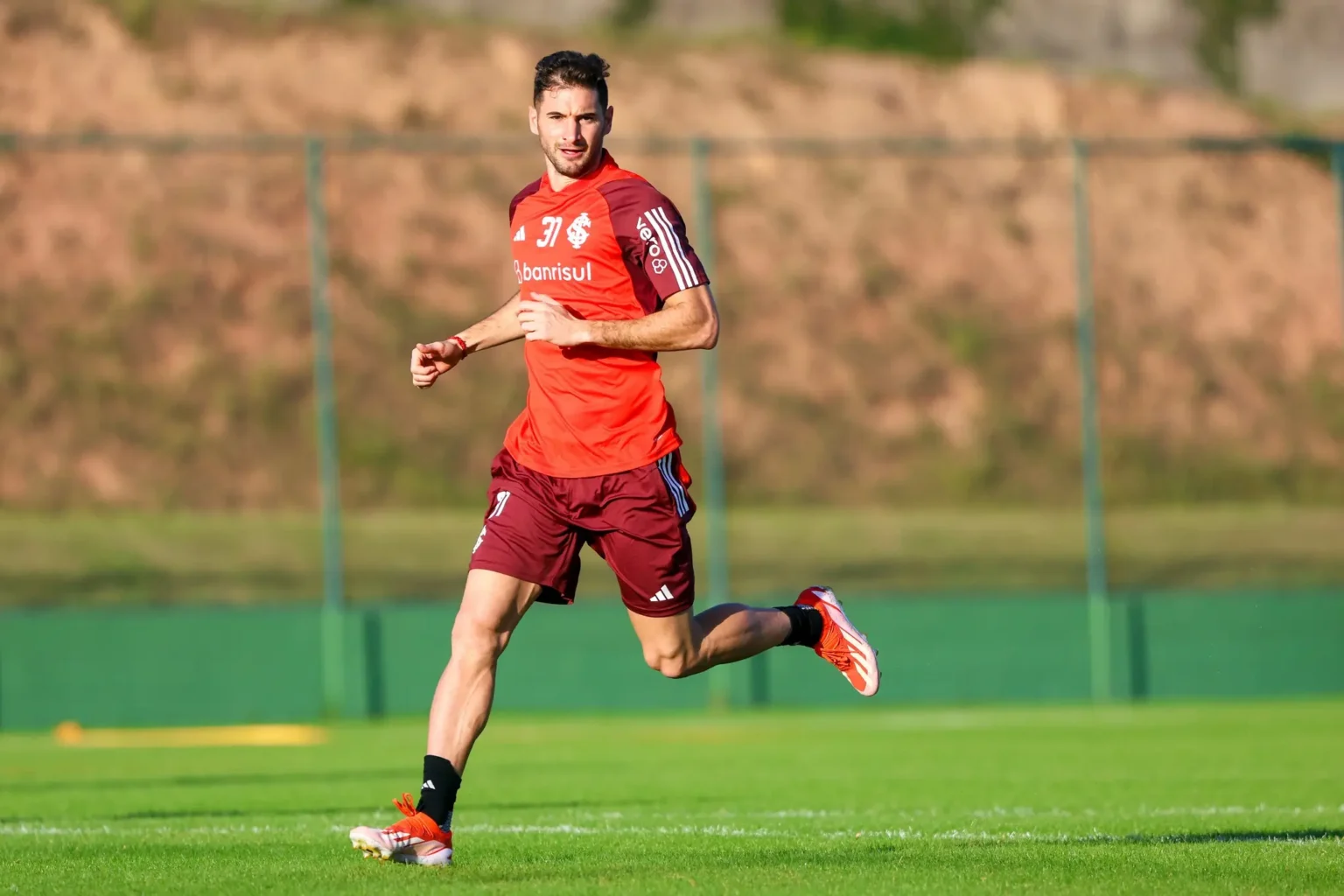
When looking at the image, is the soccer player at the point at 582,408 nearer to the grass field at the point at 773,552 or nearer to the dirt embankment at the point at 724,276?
the grass field at the point at 773,552

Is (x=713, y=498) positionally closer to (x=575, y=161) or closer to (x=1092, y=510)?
(x=1092, y=510)

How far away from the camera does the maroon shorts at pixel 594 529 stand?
6781mm

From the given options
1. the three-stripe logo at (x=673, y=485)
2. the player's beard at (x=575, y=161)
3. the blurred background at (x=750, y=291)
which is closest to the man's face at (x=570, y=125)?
the player's beard at (x=575, y=161)

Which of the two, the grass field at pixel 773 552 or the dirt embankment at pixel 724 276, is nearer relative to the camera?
the grass field at pixel 773 552

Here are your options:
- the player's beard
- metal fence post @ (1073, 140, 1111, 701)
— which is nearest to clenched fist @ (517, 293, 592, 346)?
the player's beard

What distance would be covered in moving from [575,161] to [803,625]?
6.53 ft

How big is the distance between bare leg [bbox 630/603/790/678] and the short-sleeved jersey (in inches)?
23.6

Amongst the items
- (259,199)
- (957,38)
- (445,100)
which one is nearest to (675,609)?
(259,199)

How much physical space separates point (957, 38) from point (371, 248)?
16309 millimetres

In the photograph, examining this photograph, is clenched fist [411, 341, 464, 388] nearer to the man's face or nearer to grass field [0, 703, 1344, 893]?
the man's face

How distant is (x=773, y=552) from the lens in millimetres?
35750

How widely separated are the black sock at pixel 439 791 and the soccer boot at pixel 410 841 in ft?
0.10

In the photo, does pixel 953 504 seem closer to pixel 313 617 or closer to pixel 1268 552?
pixel 1268 552

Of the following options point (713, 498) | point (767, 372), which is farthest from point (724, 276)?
point (713, 498)
